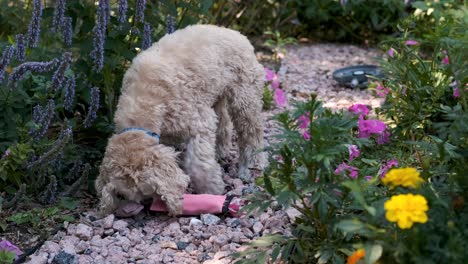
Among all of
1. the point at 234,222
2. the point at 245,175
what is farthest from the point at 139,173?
the point at 245,175

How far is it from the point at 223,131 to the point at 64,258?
1722mm

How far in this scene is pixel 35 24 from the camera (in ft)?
13.4

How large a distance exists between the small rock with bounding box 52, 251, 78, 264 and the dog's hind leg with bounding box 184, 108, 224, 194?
0.93 metres

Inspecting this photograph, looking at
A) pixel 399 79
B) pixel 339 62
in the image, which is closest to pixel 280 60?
pixel 339 62

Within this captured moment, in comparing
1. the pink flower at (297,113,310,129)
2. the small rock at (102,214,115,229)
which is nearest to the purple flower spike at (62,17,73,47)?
the small rock at (102,214,115,229)

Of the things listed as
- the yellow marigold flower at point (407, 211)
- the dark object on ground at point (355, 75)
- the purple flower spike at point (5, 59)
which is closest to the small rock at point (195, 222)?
the purple flower spike at point (5, 59)

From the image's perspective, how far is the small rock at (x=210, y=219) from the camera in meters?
3.91

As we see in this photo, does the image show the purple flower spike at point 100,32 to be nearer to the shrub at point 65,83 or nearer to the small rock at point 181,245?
the shrub at point 65,83

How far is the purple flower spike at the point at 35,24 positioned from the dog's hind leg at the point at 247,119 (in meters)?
1.25

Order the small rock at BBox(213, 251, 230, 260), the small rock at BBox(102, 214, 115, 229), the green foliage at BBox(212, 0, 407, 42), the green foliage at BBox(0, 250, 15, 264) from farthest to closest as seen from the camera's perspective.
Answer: the green foliage at BBox(212, 0, 407, 42)
the small rock at BBox(102, 214, 115, 229)
the small rock at BBox(213, 251, 230, 260)
the green foliage at BBox(0, 250, 15, 264)

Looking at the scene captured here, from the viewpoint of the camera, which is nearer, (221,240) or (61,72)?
(221,240)

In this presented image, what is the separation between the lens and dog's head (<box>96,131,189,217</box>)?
146 inches

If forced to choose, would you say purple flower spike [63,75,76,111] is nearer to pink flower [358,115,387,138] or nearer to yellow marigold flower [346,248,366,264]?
pink flower [358,115,387,138]

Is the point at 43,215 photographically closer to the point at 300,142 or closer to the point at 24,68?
the point at 24,68
